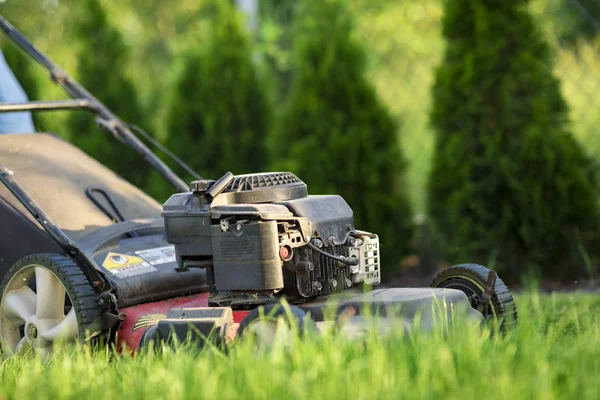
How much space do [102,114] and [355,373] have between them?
2.63 m

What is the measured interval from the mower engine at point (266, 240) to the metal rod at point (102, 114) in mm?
1022

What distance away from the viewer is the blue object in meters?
5.02

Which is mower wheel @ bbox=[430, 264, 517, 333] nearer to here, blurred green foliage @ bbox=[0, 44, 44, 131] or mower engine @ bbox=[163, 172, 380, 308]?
mower engine @ bbox=[163, 172, 380, 308]

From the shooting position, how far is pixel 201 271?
396cm

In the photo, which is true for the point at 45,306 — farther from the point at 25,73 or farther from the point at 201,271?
the point at 25,73

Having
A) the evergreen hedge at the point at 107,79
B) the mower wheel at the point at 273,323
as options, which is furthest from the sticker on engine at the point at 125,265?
the evergreen hedge at the point at 107,79

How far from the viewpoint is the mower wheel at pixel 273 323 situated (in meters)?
2.81

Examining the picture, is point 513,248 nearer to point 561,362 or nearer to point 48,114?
point 561,362

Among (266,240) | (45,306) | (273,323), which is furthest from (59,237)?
(273,323)

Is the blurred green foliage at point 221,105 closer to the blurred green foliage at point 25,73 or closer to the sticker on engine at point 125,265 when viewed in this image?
the blurred green foliage at point 25,73

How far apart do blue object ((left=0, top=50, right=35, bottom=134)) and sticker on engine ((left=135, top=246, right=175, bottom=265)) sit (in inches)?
57.3

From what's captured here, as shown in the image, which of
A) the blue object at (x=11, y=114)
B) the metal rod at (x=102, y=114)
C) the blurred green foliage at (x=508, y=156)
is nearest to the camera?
the metal rod at (x=102, y=114)

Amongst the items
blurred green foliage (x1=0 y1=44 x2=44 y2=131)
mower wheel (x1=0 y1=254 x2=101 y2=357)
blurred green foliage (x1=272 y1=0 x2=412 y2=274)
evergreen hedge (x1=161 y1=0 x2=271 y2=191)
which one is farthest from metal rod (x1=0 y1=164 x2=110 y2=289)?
blurred green foliage (x1=0 y1=44 x2=44 y2=131)

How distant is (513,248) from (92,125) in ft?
12.7
